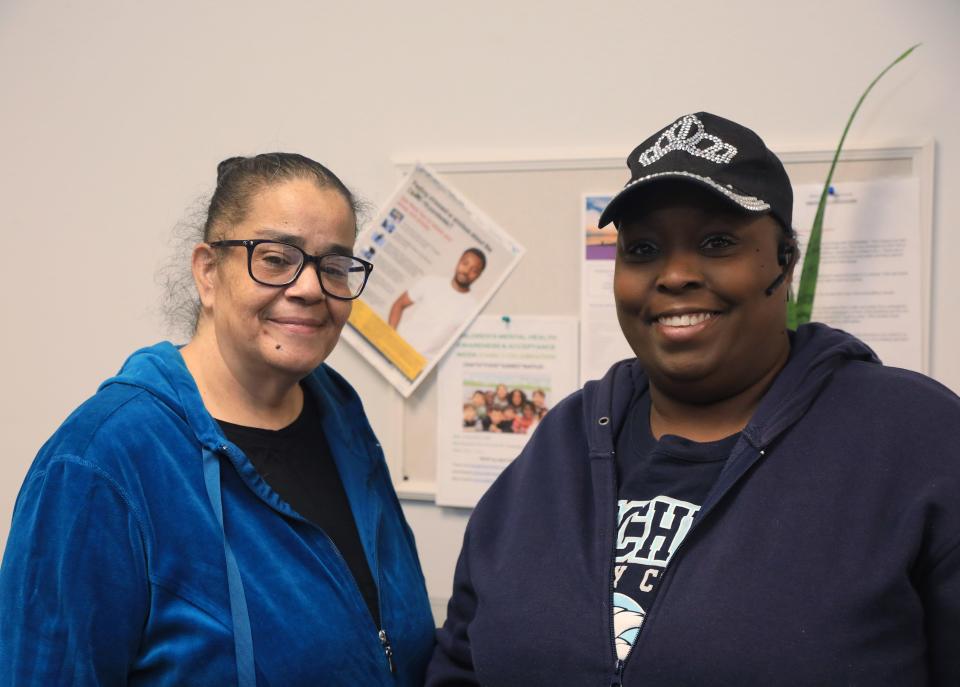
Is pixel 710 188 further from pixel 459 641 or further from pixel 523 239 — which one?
pixel 523 239

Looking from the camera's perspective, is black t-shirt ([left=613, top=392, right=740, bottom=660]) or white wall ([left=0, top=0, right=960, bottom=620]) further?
white wall ([left=0, top=0, right=960, bottom=620])

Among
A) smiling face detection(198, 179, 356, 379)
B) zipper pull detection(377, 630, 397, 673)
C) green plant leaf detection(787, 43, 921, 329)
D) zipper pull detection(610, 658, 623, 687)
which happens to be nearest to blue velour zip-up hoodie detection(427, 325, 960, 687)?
zipper pull detection(610, 658, 623, 687)

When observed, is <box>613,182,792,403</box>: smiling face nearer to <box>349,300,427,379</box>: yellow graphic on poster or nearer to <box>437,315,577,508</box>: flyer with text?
<box>437,315,577,508</box>: flyer with text

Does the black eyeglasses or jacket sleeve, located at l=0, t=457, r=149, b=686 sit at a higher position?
the black eyeglasses

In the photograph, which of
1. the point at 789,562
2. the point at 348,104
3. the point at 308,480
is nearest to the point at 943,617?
the point at 789,562

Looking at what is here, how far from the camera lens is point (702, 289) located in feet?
3.01

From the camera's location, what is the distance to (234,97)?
1.91m

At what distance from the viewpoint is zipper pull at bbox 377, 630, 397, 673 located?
1.17 meters

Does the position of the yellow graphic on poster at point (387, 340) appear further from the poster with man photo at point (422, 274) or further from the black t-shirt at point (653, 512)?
the black t-shirt at point (653, 512)

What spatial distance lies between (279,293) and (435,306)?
0.74 m

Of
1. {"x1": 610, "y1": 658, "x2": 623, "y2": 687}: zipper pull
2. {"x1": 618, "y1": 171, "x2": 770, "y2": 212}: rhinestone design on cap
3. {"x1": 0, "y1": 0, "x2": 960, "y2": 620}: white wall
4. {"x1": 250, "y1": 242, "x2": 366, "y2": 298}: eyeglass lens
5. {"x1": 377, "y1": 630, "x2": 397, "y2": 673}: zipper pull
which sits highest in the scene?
{"x1": 0, "y1": 0, "x2": 960, "y2": 620}: white wall

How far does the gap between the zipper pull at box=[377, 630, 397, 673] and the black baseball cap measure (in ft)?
2.20

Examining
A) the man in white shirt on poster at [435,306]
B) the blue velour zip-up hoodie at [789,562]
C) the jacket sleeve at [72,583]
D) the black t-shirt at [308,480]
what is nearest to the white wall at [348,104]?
the man in white shirt on poster at [435,306]

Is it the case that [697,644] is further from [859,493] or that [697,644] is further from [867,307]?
[867,307]
